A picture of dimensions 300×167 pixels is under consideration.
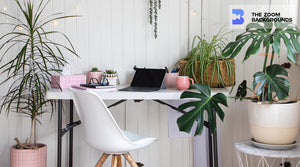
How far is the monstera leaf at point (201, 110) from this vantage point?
7.17 feet

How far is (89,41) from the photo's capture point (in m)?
3.02

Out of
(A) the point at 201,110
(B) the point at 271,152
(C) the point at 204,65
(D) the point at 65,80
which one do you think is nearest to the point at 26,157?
(D) the point at 65,80

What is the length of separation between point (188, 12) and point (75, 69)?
1.08 meters

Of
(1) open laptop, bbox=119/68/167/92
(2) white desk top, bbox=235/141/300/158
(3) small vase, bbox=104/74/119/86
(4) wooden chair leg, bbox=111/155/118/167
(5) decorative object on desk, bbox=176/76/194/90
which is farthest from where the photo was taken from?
(3) small vase, bbox=104/74/119/86

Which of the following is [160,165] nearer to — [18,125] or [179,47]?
[179,47]

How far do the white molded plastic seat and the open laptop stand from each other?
47 cm

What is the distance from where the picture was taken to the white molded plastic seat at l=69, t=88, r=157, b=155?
2186 mm

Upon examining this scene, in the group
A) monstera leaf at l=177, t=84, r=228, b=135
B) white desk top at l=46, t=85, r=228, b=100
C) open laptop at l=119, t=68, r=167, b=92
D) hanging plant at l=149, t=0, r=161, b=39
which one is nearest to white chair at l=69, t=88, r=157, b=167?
white desk top at l=46, t=85, r=228, b=100

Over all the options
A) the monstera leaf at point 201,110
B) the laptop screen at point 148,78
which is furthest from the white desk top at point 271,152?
the laptop screen at point 148,78

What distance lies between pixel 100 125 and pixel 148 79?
689 mm

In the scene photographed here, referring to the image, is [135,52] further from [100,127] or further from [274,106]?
[274,106]

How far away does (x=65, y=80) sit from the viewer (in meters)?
2.72

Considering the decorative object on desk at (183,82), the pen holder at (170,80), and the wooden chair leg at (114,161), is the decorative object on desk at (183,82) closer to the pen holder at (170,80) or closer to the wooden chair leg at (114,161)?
the pen holder at (170,80)

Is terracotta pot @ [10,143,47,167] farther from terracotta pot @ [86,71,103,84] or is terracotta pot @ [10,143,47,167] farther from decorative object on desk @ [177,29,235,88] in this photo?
decorative object on desk @ [177,29,235,88]
